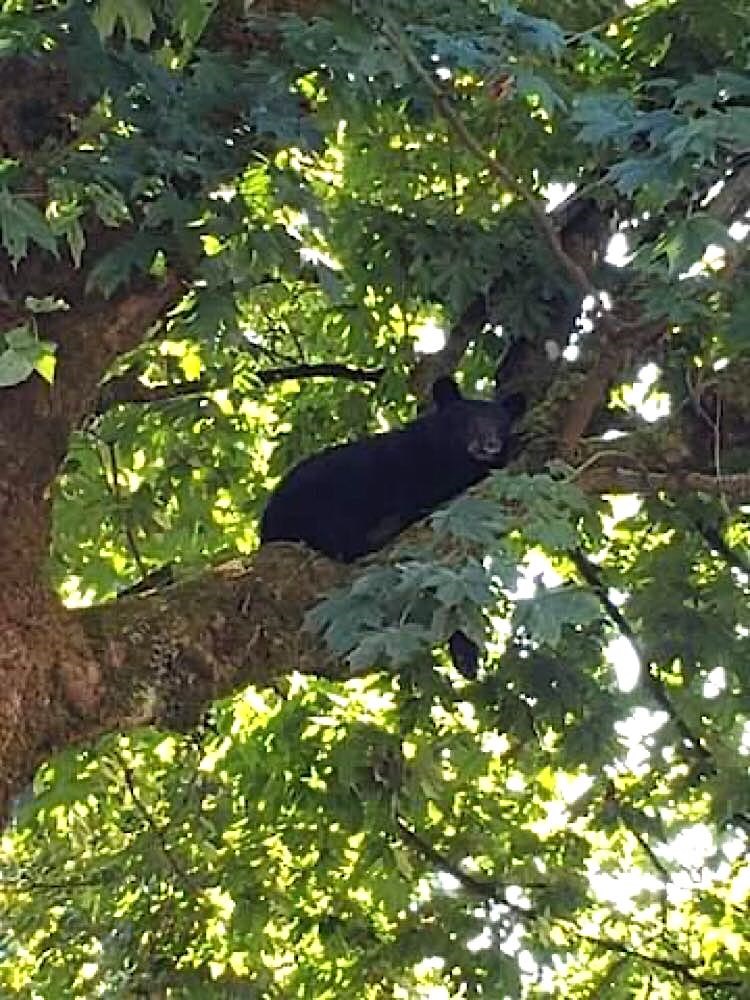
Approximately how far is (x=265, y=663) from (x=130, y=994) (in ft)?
4.85

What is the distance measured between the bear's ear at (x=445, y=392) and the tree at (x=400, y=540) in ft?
0.21

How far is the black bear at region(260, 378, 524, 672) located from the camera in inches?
225

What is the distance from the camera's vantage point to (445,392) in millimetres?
5730

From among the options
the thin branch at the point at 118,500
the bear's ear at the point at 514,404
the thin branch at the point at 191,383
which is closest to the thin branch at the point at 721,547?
the bear's ear at the point at 514,404

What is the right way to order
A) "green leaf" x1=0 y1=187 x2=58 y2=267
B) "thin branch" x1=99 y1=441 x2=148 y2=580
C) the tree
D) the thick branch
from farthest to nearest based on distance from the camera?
"thin branch" x1=99 y1=441 x2=148 y2=580
the thick branch
the tree
"green leaf" x1=0 y1=187 x2=58 y2=267

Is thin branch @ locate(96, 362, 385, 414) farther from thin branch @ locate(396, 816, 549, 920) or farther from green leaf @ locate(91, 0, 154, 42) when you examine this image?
green leaf @ locate(91, 0, 154, 42)

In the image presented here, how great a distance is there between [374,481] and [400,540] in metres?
1.51

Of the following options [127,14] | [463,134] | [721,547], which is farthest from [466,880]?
[127,14]

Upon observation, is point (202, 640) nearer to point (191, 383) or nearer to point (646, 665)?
point (191, 383)

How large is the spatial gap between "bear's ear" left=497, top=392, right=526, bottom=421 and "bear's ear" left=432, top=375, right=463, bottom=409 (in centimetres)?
39

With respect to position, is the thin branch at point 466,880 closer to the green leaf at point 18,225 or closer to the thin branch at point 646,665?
the thin branch at point 646,665

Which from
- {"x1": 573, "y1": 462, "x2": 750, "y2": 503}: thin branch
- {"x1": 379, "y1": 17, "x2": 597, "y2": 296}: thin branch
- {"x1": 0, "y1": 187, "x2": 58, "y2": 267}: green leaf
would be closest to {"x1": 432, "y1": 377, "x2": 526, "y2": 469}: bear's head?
{"x1": 573, "y1": 462, "x2": 750, "y2": 503}: thin branch

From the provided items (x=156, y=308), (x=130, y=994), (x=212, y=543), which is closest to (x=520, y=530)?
(x=156, y=308)

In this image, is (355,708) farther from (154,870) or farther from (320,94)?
(320,94)
